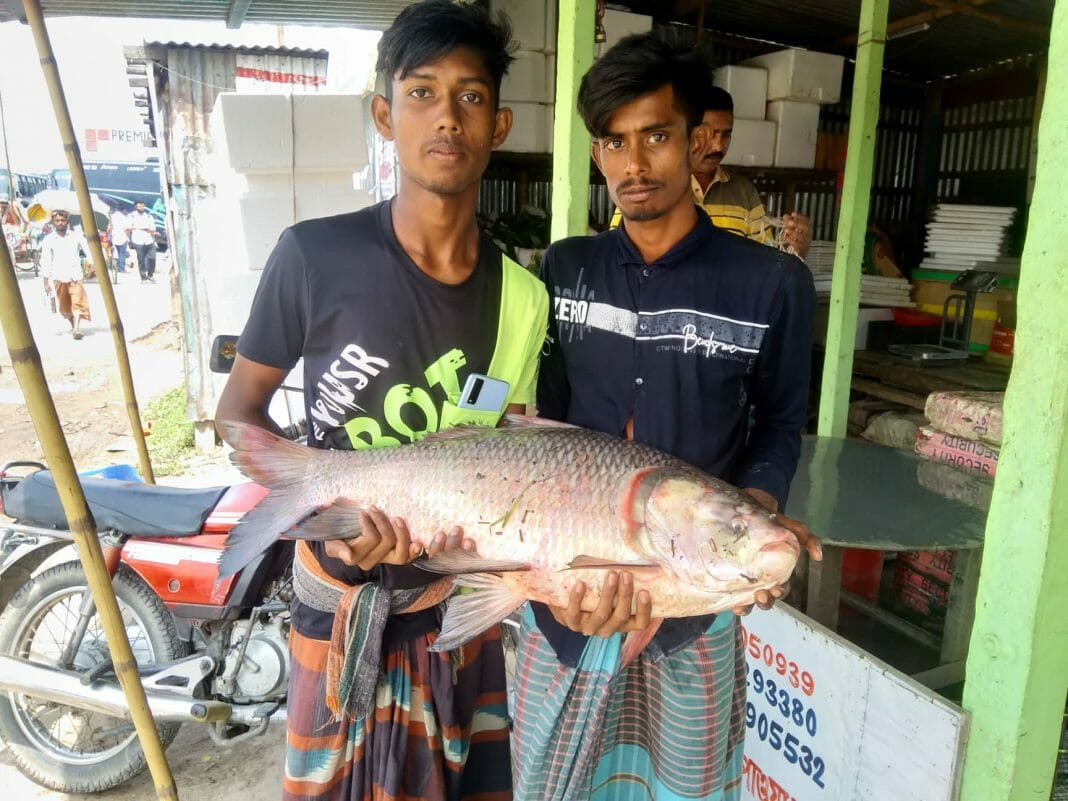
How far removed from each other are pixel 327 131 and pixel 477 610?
21.9ft

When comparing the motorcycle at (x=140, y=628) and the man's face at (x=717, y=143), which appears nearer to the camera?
the motorcycle at (x=140, y=628)

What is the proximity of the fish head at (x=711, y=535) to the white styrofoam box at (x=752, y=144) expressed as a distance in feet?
20.4

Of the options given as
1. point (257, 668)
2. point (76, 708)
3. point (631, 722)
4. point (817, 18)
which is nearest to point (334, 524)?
point (631, 722)

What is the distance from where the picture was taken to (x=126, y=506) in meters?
3.54

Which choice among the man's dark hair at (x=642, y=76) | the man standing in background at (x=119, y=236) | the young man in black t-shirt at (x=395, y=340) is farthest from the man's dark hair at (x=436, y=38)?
the man standing in background at (x=119, y=236)

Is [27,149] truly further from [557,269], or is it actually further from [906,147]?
[557,269]

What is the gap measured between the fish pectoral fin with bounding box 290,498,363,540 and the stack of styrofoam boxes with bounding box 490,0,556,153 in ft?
16.8

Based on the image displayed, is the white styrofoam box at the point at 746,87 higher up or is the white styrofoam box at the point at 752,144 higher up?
the white styrofoam box at the point at 746,87

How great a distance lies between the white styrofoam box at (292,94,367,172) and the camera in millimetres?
7246

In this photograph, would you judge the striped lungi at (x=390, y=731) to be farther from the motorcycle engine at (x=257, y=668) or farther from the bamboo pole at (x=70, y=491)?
the motorcycle engine at (x=257, y=668)

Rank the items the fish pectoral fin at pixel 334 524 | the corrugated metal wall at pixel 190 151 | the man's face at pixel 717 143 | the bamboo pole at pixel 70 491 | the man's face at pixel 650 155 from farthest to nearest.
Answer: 1. the corrugated metal wall at pixel 190 151
2. the man's face at pixel 717 143
3. the man's face at pixel 650 155
4. the fish pectoral fin at pixel 334 524
5. the bamboo pole at pixel 70 491

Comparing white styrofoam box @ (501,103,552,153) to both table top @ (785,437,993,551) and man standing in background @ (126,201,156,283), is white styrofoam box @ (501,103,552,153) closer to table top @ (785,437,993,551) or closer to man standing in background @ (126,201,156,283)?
table top @ (785,437,993,551)

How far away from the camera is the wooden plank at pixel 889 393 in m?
6.03

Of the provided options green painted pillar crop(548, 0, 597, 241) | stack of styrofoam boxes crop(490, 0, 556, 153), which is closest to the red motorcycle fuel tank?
green painted pillar crop(548, 0, 597, 241)
